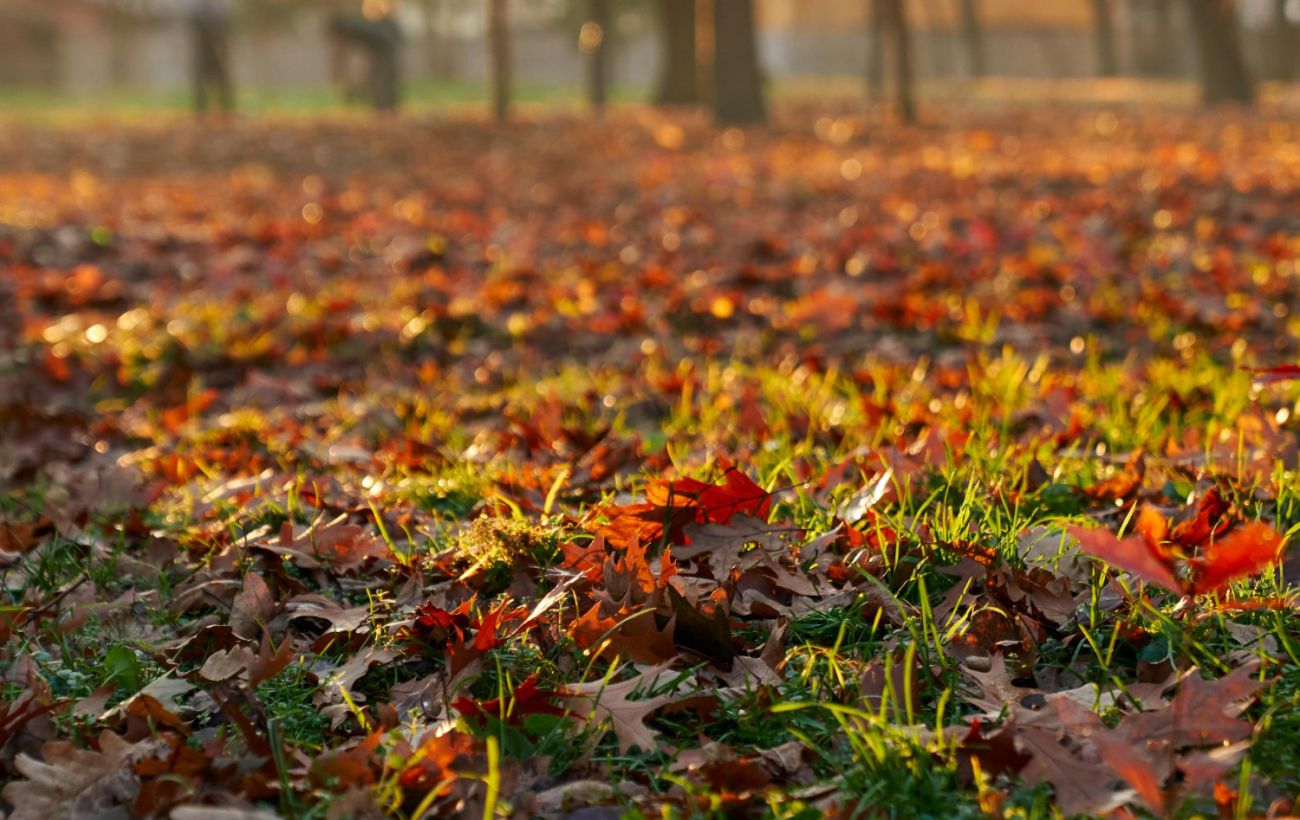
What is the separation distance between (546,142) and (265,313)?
10297 millimetres

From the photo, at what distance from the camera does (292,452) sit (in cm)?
412

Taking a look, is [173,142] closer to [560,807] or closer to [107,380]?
[107,380]

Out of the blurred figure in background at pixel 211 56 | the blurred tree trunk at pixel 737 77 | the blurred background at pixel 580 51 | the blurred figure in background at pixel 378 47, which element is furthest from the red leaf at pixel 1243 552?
the blurred figure in background at pixel 211 56

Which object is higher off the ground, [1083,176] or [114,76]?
[114,76]

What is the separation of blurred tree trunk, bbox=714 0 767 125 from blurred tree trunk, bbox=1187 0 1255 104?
8.45 meters

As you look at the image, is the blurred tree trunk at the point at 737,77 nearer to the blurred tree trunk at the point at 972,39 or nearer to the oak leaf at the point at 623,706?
the oak leaf at the point at 623,706

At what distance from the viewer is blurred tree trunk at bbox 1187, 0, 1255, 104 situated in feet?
69.5

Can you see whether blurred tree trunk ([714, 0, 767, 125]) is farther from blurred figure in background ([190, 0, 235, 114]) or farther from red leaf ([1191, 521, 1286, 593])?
red leaf ([1191, 521, 1286, 593])

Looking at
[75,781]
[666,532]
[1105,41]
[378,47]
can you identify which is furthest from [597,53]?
[1105,41]

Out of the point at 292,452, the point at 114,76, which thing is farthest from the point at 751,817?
the point at 114,76

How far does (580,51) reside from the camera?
3431cm

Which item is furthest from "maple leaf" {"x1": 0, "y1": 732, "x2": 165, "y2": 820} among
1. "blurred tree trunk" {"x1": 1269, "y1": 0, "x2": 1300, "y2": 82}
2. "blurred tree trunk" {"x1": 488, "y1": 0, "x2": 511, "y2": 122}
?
"blurred tree trunk" {"x1": 1269, "y1": 0, "x2": 1300, "y2": 82}

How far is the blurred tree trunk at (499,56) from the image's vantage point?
61.4 feet

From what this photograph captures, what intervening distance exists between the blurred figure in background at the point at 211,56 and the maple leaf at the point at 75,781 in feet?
75.4
